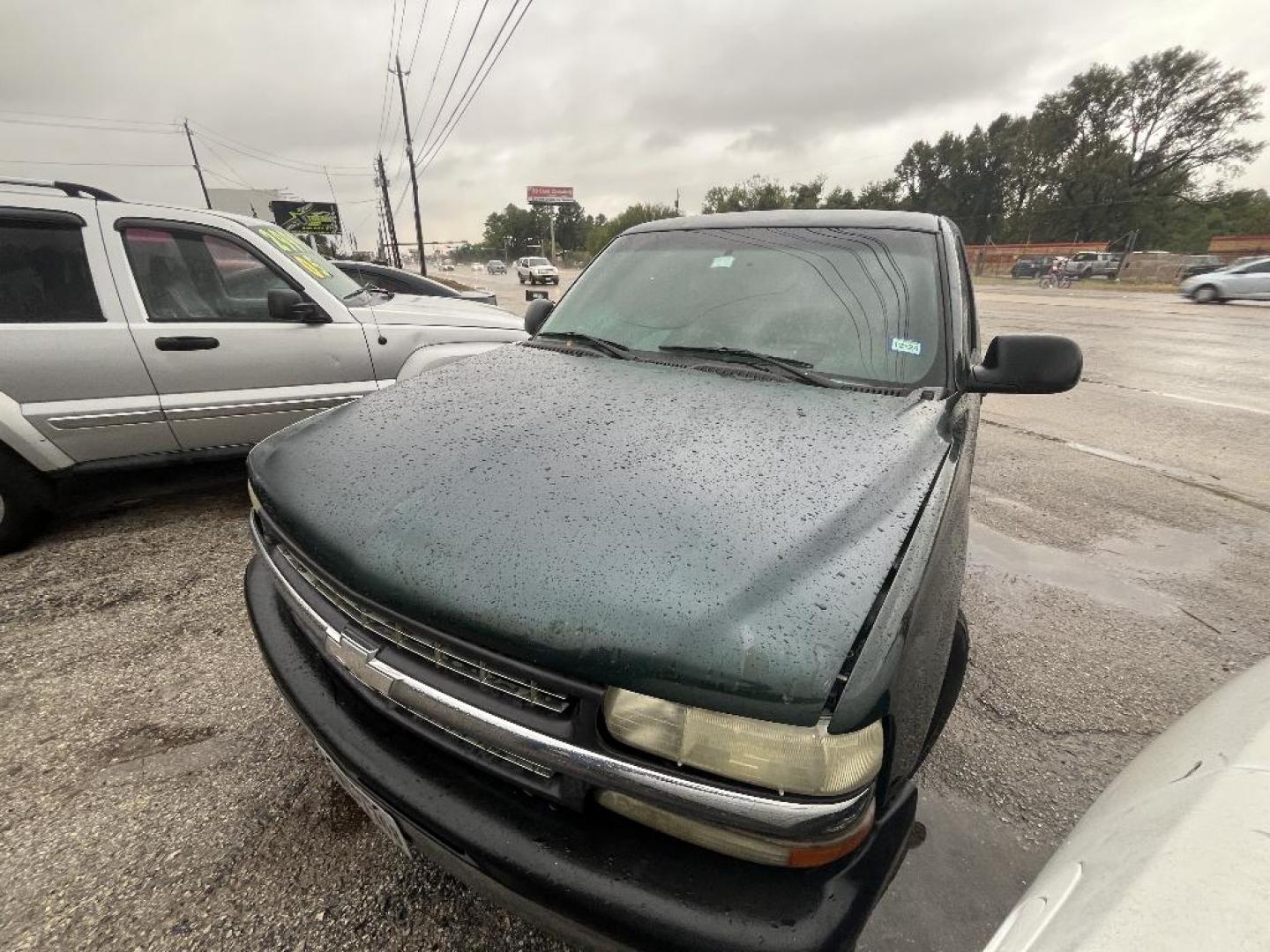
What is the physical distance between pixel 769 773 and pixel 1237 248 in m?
59.6

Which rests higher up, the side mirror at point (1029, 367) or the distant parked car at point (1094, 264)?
the side mirror at point (1029, 367)

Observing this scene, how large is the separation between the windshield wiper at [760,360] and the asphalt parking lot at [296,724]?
4.27 feet

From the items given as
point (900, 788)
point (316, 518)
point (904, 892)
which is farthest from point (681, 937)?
point (316, 518)

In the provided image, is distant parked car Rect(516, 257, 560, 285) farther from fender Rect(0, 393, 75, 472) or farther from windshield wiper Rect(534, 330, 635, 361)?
windshield wiper Rect(534, 330, 635, 361)

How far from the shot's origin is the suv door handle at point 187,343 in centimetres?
311

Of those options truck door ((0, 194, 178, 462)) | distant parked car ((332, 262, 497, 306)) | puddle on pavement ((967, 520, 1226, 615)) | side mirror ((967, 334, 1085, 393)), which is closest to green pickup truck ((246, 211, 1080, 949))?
side mirror ((967, 334, 1085, 393))

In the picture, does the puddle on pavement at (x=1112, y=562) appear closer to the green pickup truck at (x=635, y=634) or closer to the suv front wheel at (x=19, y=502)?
the green pickup truck at (x=635, y=634)

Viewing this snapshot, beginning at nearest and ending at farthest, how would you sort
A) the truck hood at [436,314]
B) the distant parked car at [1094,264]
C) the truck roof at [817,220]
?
the truck roof at [817,220]
the truck hood at [436,314]
the distant parked car at [1094,264]

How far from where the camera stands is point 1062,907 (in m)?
0.78

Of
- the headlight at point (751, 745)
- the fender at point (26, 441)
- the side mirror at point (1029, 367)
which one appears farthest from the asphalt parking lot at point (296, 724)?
the side mirror at point (1029, 367)

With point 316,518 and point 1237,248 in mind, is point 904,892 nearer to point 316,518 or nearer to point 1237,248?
point 316,518

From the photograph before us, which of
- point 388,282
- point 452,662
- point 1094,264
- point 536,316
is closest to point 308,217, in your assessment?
point 388,282

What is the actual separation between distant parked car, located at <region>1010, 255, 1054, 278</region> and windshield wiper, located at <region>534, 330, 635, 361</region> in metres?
47.7

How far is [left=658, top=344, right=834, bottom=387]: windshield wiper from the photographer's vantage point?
1.83m
